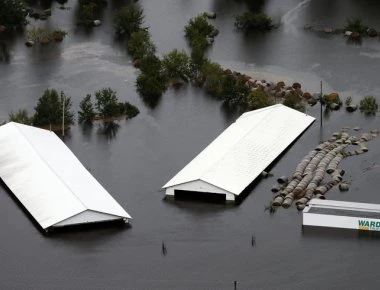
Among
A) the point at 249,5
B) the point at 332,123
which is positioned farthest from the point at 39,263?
the point at 249,5

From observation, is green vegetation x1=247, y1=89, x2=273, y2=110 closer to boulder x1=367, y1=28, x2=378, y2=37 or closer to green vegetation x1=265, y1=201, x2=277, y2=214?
green vegetation x1=265, y1=201, x2=277, y2=214

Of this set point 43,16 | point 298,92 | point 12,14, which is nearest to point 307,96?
point 298,92

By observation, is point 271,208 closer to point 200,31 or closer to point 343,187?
point 343,187

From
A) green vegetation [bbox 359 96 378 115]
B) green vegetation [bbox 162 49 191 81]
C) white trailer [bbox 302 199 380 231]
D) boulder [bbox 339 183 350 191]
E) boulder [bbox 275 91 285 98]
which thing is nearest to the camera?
white trailer [bbox 302 199 380 231]

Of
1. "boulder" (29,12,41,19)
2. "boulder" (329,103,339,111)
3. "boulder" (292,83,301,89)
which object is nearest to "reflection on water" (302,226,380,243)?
"boulder" (329,103,339,111)

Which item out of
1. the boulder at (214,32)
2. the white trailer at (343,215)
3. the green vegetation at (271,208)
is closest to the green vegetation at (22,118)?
the green vegetation at (271,208)

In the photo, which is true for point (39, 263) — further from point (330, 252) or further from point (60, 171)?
point (330, 252)

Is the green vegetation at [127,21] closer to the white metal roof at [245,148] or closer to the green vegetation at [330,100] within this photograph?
the white metal roof at [245,148]
